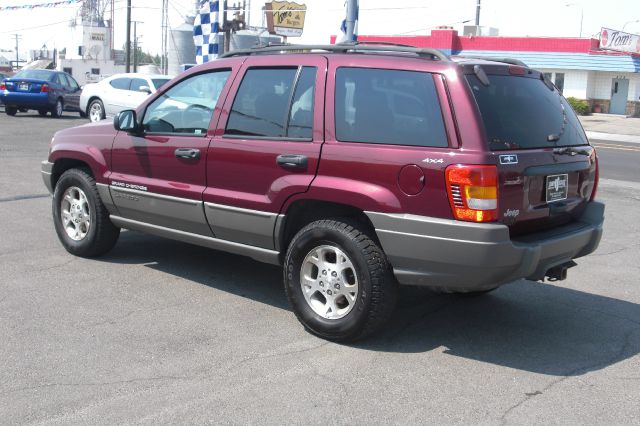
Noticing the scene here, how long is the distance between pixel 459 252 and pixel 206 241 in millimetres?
2210

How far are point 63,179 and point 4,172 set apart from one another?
19.1 ft

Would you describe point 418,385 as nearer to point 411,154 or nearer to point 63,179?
point 411,154

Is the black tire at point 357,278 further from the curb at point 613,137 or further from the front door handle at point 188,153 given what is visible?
the curb at point 613,137

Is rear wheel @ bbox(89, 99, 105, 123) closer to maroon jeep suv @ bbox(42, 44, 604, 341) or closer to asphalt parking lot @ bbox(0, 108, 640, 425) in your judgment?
asphalt parking lot @ bbox(0, 108, 640, 425)

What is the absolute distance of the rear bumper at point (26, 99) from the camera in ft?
80.0

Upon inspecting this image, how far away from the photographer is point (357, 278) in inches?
195

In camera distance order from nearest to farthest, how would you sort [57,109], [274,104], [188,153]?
[274,104] < [188,153] < [57,109]

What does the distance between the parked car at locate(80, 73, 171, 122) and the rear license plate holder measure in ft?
49.6

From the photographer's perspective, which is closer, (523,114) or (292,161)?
(523,114)

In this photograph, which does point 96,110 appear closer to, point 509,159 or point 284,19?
point 509,159

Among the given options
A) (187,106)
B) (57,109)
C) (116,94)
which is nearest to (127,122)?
(187,106)

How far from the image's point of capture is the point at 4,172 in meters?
12.3

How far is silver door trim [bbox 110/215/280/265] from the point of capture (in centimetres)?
560

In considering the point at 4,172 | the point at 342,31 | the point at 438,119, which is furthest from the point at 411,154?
the point at 342,31
